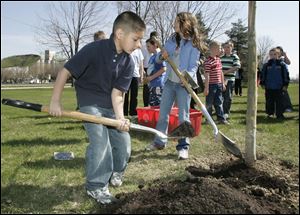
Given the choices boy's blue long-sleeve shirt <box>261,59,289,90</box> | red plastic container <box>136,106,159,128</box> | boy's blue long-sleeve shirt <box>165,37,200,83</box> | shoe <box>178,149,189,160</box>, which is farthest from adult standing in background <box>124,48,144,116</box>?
shoe <box>178,149,189,160</box>

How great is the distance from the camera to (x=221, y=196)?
332 centimetres

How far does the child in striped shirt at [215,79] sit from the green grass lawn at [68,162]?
553mm

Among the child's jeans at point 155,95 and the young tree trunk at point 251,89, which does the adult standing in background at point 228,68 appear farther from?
the young tree trunk at point 251,89

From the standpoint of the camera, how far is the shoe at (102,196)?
3633mm

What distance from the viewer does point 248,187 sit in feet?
13.1

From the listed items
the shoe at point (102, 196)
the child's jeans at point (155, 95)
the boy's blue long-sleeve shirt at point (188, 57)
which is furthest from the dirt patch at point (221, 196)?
the child's jeans at point (155, 95)

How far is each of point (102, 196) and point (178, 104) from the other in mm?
2191

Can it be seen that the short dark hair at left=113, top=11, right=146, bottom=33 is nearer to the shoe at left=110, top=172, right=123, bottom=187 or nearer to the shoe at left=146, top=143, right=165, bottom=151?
the shoe at left=110, top=172, right=123, bottom=187

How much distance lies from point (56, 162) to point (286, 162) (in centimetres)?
279

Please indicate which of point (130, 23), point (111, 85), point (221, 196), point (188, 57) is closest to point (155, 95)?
point (188, 57)

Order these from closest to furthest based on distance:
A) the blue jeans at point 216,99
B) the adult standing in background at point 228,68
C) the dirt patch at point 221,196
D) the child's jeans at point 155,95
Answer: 1. the dirt patch at point 221,196
2. the child's jeans at point 155,95
3. the blue jeans at point 216,99
4. the adult standing in background at point 228,68

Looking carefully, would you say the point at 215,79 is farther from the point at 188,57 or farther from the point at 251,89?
the point at 251,89

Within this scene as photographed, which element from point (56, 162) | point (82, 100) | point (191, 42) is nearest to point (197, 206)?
point (82, 100)

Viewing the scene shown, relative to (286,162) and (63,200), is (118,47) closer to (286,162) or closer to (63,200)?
(63,200)
